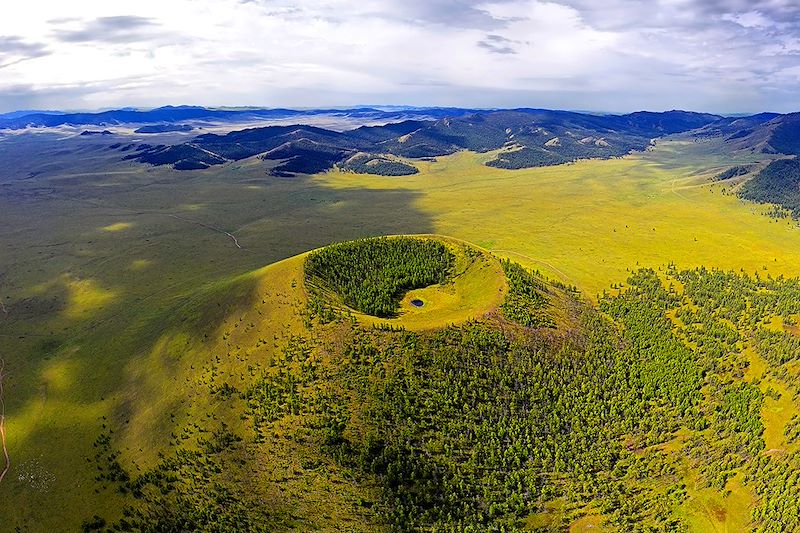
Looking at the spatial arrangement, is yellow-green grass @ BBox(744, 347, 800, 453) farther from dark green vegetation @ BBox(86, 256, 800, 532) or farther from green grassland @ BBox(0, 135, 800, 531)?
dark green vegetation @ BBox(86, 256, 800, 532)

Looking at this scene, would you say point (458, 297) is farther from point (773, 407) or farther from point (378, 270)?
point (773, 407)

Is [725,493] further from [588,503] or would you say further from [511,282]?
[511,282]

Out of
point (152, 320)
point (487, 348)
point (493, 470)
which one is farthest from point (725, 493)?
point (152, 320)

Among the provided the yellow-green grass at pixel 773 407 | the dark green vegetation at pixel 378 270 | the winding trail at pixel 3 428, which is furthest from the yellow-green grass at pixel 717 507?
the winding trail at pixel 3 428

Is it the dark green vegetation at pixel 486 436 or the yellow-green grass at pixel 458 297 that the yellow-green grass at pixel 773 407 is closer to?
the dark green vegetation at pixel 486 436

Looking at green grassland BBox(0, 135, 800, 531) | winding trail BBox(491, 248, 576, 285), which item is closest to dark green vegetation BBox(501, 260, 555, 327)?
green grassland BBox(0, 135, 800, 531)
